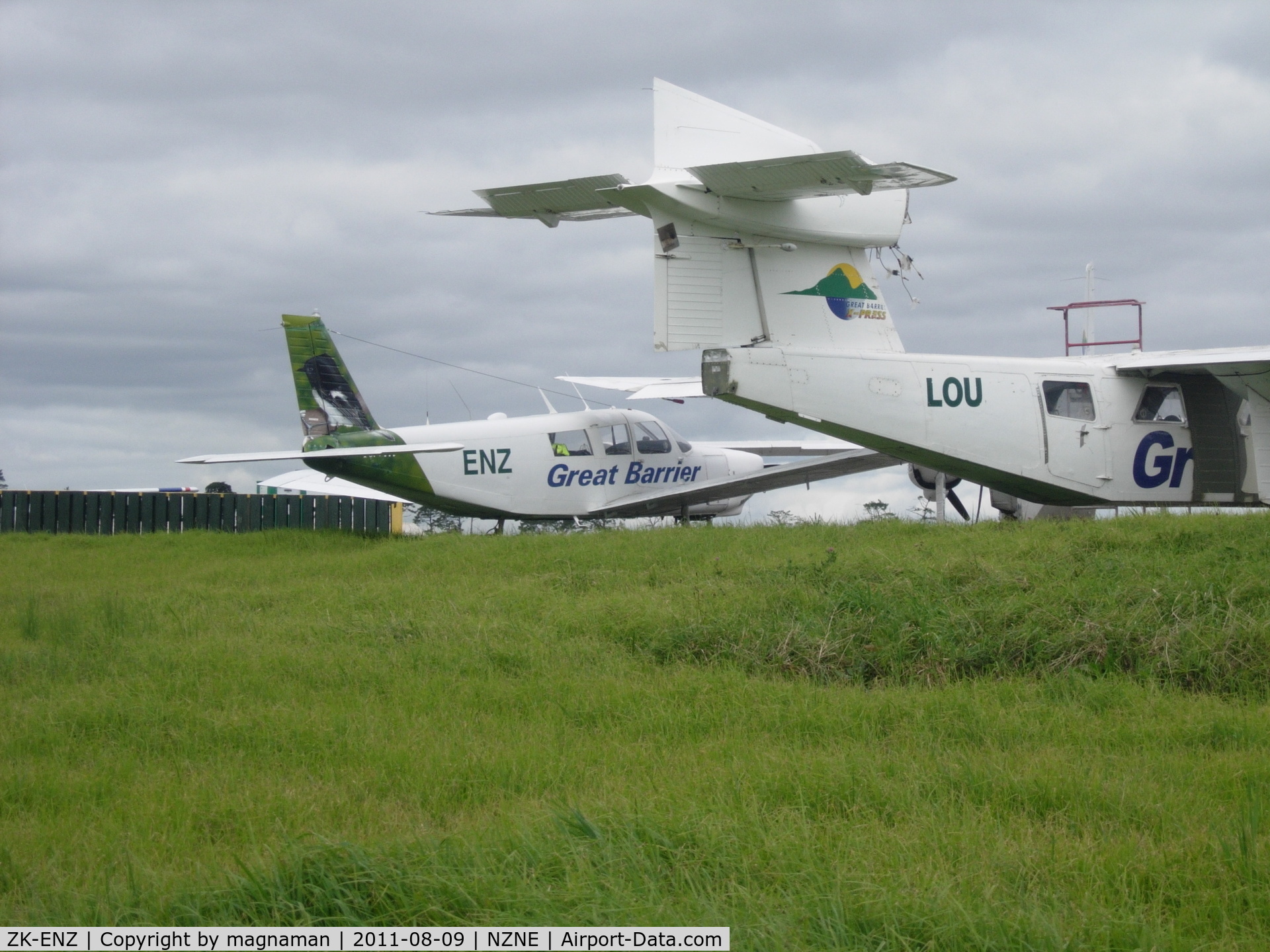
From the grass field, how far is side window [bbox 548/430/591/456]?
705cm

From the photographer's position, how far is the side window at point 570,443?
17.6m

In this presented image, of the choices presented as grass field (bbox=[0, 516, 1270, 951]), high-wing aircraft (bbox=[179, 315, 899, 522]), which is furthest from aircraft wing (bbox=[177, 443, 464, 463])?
grass field (bbox=[0, 516, 1270, 951])

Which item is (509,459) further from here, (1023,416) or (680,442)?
(1023,416)

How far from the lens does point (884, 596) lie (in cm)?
793

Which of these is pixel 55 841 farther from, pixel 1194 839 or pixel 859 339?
pixel 859 339

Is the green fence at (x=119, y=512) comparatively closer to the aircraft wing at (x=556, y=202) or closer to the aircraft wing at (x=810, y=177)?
the aircraft wing at (x=556, y=202)

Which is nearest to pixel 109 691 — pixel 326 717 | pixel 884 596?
pixel 326 717

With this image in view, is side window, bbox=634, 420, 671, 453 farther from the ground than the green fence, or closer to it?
farther from the ground

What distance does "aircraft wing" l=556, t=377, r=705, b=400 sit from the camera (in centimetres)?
1851

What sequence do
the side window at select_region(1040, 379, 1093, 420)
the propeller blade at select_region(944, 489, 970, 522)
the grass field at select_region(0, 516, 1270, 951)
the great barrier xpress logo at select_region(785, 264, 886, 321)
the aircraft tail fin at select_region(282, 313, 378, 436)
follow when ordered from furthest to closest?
the aircraft tail fin at select_region(282, 313, 378, 436), the propeller blade at select_region(944, 489, 970, 522), the side window at select_region(1040, 379, 1093, 420), the great barrier xpress logo at select_region(785, 264, 886, 321), the grass field at select_region(0, 516, 1270, 951)

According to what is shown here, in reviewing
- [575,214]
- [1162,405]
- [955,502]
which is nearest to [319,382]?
[575,214]

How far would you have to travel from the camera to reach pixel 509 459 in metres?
17.4

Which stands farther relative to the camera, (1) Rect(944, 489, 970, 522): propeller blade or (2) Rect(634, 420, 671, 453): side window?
(2) Rect(634, 420, 671, 453): side window

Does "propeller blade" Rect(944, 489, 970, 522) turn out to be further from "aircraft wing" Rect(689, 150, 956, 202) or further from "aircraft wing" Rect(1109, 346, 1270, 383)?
"aircraft wing" Rect(689, 150, 956, 202)
